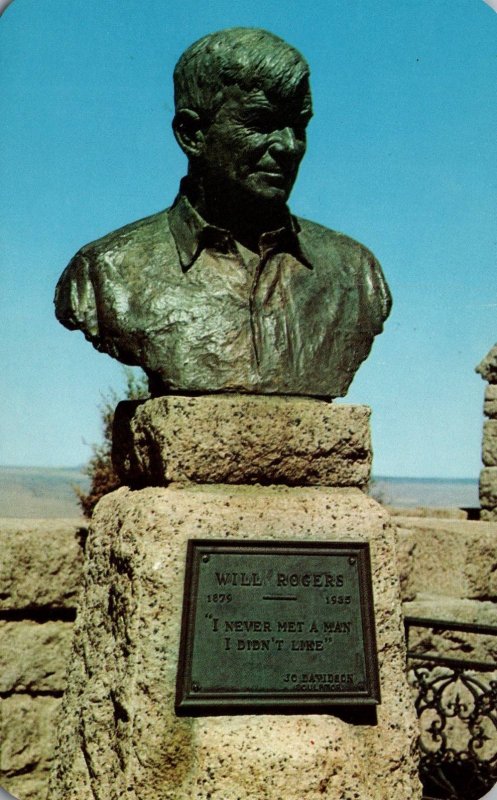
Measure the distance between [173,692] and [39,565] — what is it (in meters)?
1.81

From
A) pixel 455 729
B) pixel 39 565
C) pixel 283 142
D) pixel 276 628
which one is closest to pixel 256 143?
pixel 283 142

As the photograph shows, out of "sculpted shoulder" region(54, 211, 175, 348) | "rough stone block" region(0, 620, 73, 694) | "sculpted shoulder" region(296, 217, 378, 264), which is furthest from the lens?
"rough stone block" region(0, 620, 73, 694)

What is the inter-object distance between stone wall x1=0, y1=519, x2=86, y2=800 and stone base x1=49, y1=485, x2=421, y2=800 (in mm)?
1220

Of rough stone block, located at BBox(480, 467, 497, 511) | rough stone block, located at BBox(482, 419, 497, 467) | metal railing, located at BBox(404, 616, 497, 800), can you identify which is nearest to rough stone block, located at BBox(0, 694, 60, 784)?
metal railing, located at BBox(404, 616, 497, 800)

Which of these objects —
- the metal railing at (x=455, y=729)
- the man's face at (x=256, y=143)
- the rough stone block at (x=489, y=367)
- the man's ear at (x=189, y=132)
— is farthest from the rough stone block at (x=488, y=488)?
the man's ear at (x=189, y=132)

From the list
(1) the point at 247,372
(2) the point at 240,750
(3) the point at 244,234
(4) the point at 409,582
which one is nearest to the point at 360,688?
(2) the point at 240,750

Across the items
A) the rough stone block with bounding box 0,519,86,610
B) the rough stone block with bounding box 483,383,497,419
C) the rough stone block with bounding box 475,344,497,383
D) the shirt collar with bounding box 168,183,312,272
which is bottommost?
the rough stone block with bounding box 0,519,86,610

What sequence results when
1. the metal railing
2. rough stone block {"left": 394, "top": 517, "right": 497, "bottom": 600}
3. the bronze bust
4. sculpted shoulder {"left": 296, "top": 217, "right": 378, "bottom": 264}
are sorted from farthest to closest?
rough stone block {"left": 394, "top": 517, "right": 497, "bottom": 600}, the metal railing, sculpted shoulder {"left": 296, "top": 217, "right": 378, "bottom": 264}, the bronze bust

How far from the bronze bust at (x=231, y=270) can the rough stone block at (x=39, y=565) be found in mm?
1497

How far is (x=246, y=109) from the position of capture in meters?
3.61

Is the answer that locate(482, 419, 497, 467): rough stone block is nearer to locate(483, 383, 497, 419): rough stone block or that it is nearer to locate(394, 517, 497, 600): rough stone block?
locate(483, 383, 497, 419): rough stone block

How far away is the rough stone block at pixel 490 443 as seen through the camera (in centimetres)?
762

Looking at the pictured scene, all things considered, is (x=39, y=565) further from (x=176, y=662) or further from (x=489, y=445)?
(x=489, y=445)

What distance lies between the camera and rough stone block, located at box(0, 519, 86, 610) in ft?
16.2
